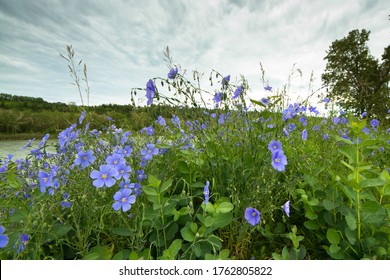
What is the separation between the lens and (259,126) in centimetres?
166

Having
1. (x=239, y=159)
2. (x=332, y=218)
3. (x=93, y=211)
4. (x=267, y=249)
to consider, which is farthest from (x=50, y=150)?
(x=332, y=218)

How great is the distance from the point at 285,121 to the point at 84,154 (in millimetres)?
1451

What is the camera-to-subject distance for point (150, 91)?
1.65 meters

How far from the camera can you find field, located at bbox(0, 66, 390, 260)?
130cm

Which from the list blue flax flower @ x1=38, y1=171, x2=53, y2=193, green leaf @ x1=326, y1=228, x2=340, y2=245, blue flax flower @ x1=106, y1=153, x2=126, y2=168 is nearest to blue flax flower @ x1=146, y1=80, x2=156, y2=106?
blue flax flower @ x1=106, y1=153, x2=126, y2=168

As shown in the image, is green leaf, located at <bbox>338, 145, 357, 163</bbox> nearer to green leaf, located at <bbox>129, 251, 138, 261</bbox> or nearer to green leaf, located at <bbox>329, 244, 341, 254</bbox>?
green leaf, located at <bbox>329, 244, 341, 254</bbox>

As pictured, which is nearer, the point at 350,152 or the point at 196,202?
the point at 350,152

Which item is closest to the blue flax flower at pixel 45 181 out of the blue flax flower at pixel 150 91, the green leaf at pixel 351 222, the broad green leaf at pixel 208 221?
the blue flax flower at pixel 150 91

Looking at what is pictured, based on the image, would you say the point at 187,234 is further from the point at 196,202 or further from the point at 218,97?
the point at 218,97

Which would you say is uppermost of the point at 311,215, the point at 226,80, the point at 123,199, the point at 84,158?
the point at 226,80

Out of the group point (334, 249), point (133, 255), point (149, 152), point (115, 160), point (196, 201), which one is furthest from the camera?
point (196, 201)

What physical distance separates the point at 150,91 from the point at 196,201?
0.80m

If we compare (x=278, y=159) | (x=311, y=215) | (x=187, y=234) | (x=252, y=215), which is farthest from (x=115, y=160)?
(x=311, y=215)
